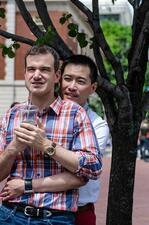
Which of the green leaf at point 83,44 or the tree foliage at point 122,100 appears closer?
the tree foliage at point 122,100

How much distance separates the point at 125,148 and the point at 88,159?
6.45ft

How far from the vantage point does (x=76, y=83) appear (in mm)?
3230

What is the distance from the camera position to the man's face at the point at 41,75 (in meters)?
2.62

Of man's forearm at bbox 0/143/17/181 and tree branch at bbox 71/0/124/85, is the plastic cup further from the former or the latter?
tree branch at bbox 71/0/124/85

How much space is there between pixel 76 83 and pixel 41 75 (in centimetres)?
62

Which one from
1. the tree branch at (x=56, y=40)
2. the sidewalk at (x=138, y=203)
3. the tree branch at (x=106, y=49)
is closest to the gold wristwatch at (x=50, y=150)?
the tree branch at (x=56, y=40)

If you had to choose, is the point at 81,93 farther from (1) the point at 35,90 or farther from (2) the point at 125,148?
(2) the point at 125,148

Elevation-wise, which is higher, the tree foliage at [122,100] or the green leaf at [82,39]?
the green leaf at [82,39]

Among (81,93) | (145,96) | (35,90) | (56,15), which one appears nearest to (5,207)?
(35,90)

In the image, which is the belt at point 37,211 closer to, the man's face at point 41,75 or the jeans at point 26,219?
the jeans at point 26,219

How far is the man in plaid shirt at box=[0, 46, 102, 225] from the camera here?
8.27ft

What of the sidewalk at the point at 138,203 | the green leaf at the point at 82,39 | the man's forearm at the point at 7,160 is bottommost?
the sidewalk at the point at 138,203

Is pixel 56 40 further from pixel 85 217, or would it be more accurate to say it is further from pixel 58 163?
pixel 58 163

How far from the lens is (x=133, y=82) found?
14.9 ft
